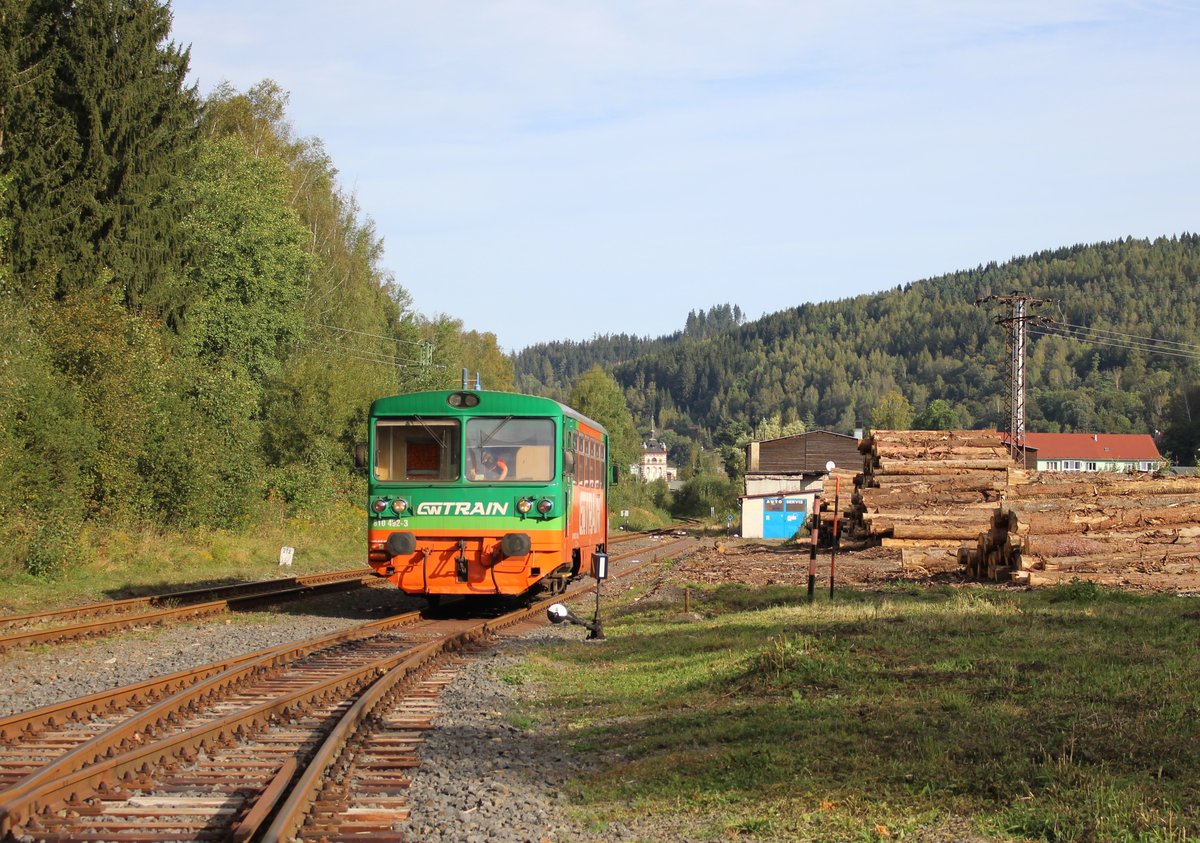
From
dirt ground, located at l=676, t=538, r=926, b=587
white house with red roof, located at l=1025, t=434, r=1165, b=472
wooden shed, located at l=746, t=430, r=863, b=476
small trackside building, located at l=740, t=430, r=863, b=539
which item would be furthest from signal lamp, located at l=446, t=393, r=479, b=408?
white house with red roof, located at l=1025, t=434, r=1165, b=472

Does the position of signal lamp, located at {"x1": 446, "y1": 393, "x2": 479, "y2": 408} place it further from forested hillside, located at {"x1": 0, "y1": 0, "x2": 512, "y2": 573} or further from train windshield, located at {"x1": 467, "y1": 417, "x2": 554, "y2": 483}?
forested hillside, located at {"x1": 0, "y1": 0, "x2": 512, "y2": 573}

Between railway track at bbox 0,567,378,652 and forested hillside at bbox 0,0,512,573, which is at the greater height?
forested hillside at bbox 0,0,512,573

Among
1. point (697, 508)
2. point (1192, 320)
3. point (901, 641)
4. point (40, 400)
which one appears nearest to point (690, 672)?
point (901, 641)

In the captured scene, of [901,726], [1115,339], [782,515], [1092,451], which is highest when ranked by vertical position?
[1115,339]

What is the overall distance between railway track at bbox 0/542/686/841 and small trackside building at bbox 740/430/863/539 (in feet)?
90.6

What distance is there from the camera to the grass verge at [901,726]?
5.64 meters

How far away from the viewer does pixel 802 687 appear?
29.7 ft

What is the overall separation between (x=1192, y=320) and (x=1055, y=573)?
173141 mm

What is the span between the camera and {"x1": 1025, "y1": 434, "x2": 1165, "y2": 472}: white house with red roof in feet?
374

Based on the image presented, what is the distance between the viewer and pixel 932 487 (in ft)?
87.8

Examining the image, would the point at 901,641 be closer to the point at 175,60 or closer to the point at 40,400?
the point at 40,400

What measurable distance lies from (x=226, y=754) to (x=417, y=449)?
9.05 metres

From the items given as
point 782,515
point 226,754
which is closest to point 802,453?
point 782,515

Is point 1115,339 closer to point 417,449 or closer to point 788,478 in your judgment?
point 788,478
